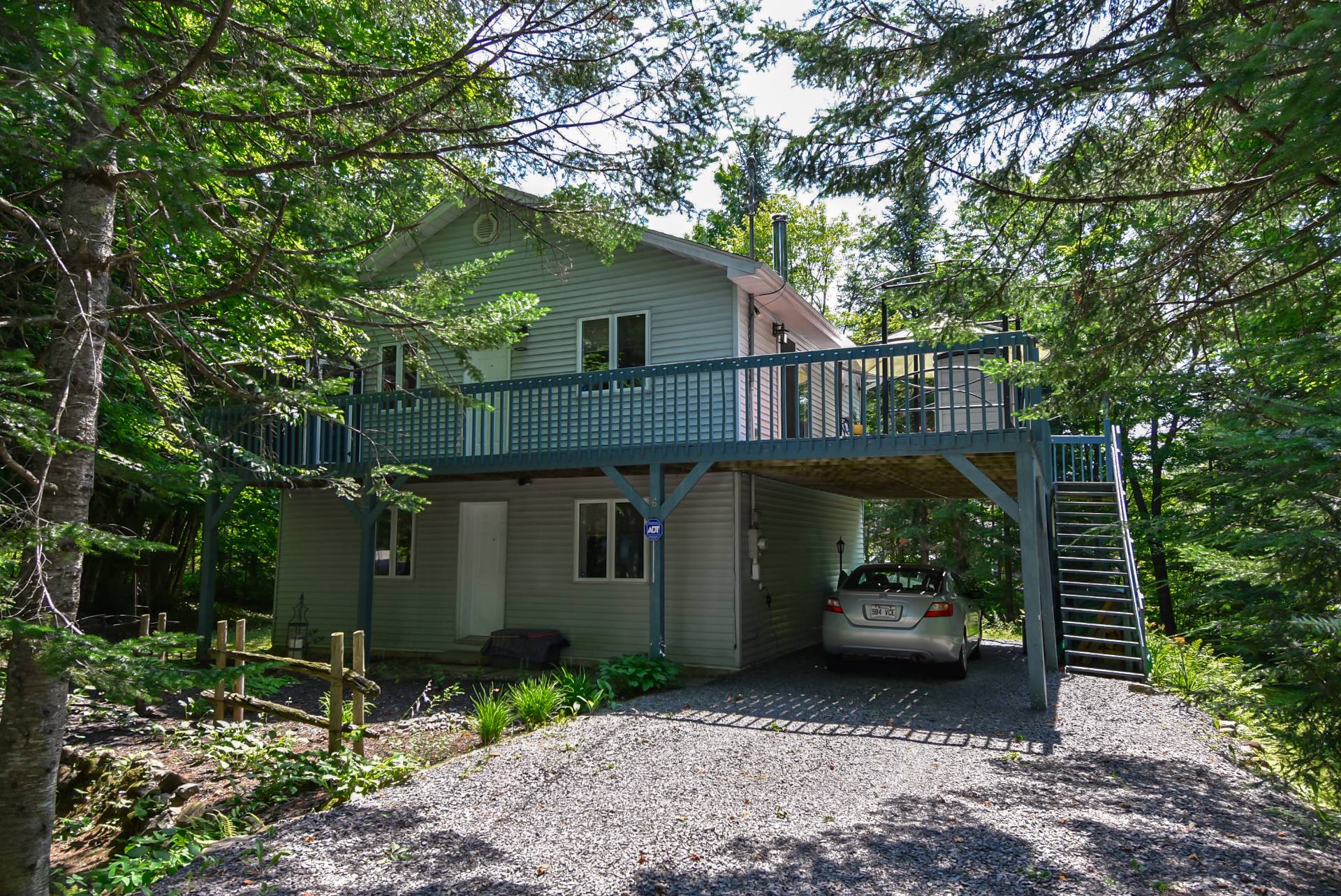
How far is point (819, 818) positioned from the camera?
5.14 m

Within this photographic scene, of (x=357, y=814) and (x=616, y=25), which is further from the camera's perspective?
(x=616, y=25)

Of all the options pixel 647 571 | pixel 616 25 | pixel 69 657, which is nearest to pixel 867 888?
pixel 69 657

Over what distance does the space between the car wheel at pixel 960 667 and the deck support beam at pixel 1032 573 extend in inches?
55.9

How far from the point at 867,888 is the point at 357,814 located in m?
3.37

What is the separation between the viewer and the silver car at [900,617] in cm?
975

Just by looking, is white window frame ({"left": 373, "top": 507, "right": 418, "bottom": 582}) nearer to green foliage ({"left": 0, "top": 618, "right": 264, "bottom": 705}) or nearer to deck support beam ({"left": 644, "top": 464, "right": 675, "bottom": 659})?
deck support beam ({"left": 644, "top": 464, "right": 675, "bottom": 659})

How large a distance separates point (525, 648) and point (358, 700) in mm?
5085

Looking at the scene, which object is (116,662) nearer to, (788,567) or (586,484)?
(586,484)

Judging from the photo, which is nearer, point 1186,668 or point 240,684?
point 240,684

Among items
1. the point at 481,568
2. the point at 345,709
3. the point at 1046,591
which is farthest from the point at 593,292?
the point at 1046,591

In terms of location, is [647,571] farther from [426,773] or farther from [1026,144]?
[1026,144]

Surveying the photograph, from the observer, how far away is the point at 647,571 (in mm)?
12289

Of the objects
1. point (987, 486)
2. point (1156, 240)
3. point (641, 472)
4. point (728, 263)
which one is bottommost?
point (987, 486)

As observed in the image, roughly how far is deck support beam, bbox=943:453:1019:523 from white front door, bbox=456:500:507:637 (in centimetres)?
747
